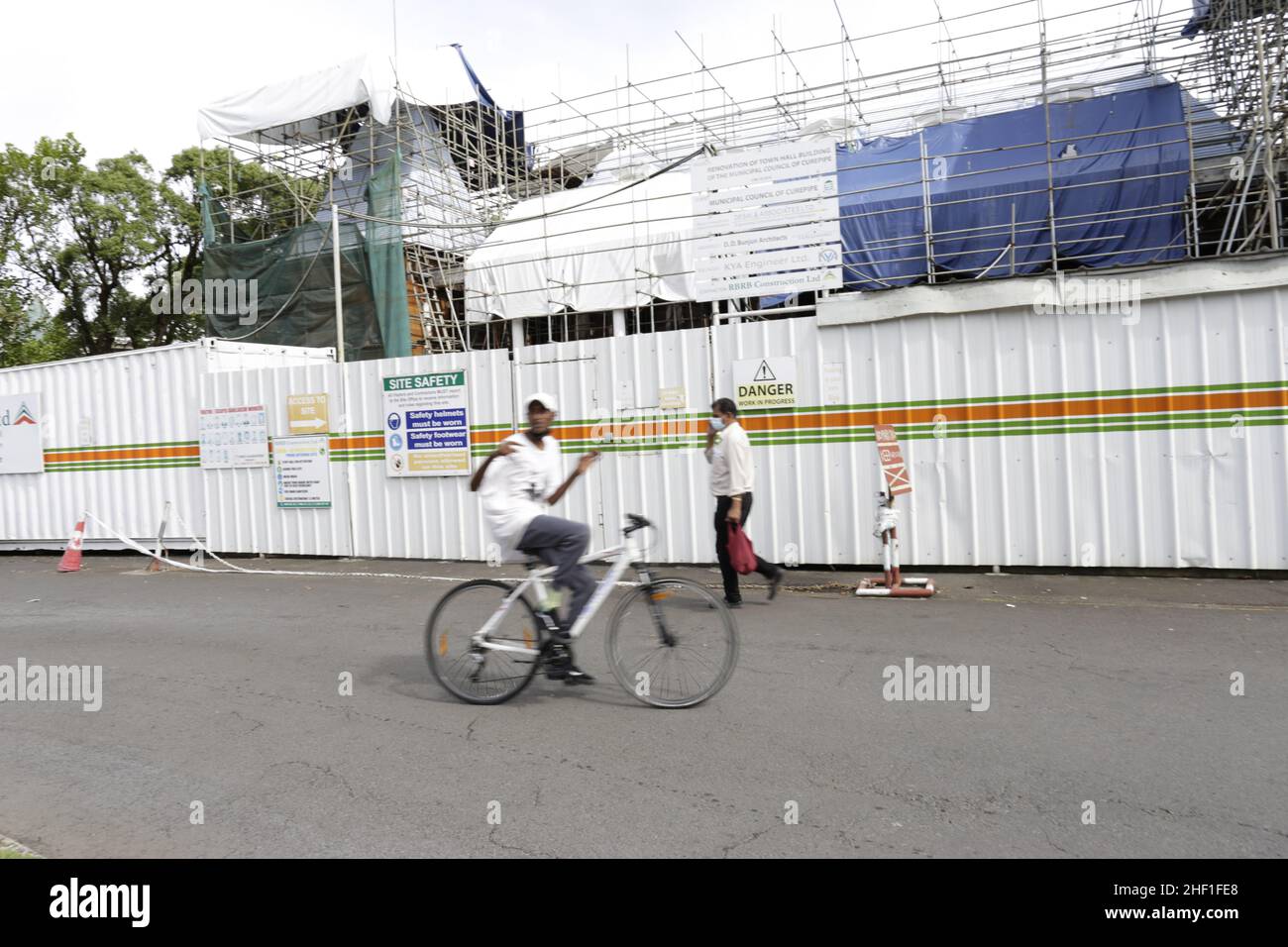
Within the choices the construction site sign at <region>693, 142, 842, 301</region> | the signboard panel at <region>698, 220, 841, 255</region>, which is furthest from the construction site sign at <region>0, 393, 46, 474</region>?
the signboard panel at <region>698, 220, 841, 255</region>

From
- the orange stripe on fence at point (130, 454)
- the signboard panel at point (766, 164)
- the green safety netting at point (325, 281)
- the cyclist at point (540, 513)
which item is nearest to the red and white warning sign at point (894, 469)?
the signboard panel at point (766, 164)

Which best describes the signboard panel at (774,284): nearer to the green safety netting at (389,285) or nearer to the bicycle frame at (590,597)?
the bicycle frame at (590,597)

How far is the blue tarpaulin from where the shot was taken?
14375 mm

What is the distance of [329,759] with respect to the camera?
16.6 ft

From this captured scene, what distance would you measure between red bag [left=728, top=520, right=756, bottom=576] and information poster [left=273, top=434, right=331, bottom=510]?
7.13 m

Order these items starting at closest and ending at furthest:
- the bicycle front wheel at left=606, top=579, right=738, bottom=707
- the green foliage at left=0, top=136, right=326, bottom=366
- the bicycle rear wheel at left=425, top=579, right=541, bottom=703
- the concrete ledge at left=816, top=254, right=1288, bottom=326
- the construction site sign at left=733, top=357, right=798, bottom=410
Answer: the bicycle front wheel at left=606, top=579, right=738, bottom=707, the bicycle rear wheel at left=425, top=579, right=541, bottom=703, the concrete ledge at left=816, top=254, right=1288, bottom=326, the construction site sign at left=733, top=357, right=798, bottom=410, the green foliage at left=0, top=136, right=326, bottom=366

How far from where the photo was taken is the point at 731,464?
874cm

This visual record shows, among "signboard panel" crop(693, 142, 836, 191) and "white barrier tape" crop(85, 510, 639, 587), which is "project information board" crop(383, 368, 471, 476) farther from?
"signboard panel" crop(693, 142, 836, 191)

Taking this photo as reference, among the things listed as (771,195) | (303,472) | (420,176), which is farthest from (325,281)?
(771,195)

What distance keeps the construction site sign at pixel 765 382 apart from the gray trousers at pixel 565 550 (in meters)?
5.57

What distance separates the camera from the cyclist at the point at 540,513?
225 inches

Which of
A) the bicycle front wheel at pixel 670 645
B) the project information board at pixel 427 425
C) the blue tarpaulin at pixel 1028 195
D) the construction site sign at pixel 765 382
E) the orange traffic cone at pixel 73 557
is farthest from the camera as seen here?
the blue tarpaulin at pixel 1028 195

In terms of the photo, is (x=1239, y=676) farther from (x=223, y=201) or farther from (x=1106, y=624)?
(x=223, y=201)

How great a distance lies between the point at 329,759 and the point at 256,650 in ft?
10.3
